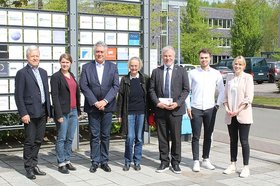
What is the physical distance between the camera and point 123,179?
22.1 feet

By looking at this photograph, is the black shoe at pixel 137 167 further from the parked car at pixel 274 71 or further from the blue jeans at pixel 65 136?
the parked car at pixel 274 71

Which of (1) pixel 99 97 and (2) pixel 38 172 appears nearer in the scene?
(2) pixel 38 172

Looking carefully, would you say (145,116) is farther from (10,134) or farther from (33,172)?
(10,134)

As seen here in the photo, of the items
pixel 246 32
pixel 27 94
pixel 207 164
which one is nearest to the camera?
pixel 27 94

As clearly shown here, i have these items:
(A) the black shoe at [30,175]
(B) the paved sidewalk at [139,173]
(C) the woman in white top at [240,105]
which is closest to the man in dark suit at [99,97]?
(B) the paved sidewalk at [139,173]

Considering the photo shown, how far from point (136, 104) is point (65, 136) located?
49.8 inches

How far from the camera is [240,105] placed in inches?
275

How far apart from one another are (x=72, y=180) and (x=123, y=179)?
77cm

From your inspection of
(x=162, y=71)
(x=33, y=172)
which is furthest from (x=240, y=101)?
(x=33, y=172)

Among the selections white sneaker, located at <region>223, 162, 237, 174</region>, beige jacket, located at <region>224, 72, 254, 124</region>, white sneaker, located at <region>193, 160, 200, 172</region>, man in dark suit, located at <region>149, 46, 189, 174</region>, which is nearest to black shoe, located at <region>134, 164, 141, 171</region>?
man in dark suit, located at <region>149, 46, 189, 174</region>

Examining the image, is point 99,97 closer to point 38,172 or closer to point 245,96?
point 38,172

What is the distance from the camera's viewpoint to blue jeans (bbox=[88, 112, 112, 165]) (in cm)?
718

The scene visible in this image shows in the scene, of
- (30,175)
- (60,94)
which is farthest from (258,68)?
(30,175)

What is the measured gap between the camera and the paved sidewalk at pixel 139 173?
21.5 feet
